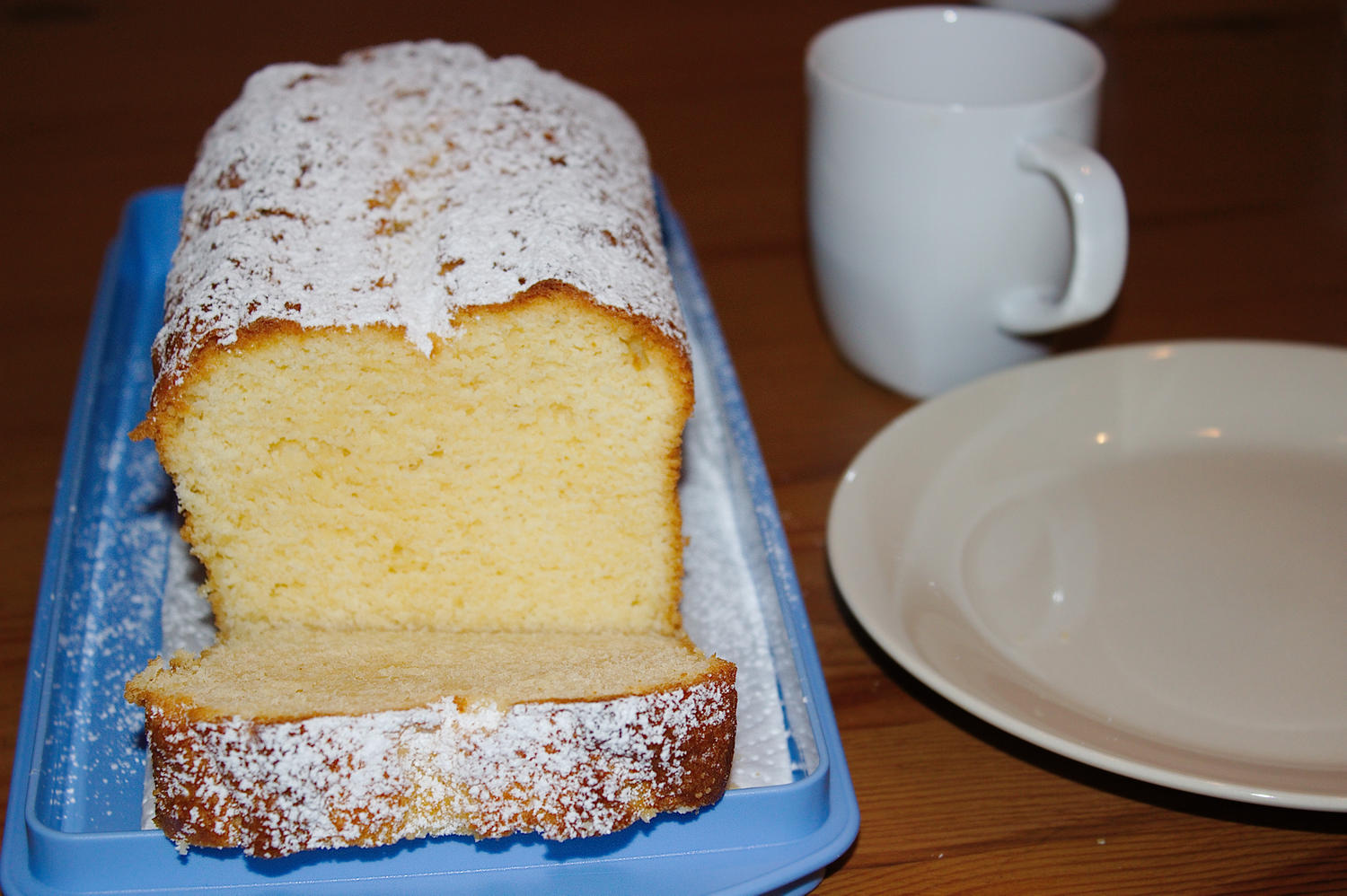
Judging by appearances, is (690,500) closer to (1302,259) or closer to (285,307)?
(285,307)

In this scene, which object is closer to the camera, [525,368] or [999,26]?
[525,368]

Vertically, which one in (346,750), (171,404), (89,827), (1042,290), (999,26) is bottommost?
(89,827)

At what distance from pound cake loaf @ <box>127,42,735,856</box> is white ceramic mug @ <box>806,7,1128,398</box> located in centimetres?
38

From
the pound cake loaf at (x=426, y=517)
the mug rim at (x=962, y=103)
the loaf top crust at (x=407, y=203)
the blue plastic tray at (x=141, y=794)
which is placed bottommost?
the blue plastic tray at (x=141, y=794)

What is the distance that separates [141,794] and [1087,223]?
1.24m

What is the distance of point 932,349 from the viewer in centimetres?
164

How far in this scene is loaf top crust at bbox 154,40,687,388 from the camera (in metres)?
1.13

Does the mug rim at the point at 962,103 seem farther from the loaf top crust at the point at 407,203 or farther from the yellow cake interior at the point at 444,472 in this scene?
the yellow cake interior at the point at 444,472

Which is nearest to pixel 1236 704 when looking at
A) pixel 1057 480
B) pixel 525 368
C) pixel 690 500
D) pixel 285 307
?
pixel 1057 480

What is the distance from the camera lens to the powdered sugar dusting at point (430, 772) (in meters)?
0.94

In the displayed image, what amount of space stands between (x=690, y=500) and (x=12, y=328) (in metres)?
1.16

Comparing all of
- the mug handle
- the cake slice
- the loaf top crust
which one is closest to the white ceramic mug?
the mug handle

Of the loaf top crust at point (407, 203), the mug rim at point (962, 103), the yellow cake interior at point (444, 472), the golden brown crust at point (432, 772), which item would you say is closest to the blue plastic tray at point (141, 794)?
the golden brown crust at point (432, 772)

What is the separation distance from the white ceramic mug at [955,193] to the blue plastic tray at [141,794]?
0.35 m
